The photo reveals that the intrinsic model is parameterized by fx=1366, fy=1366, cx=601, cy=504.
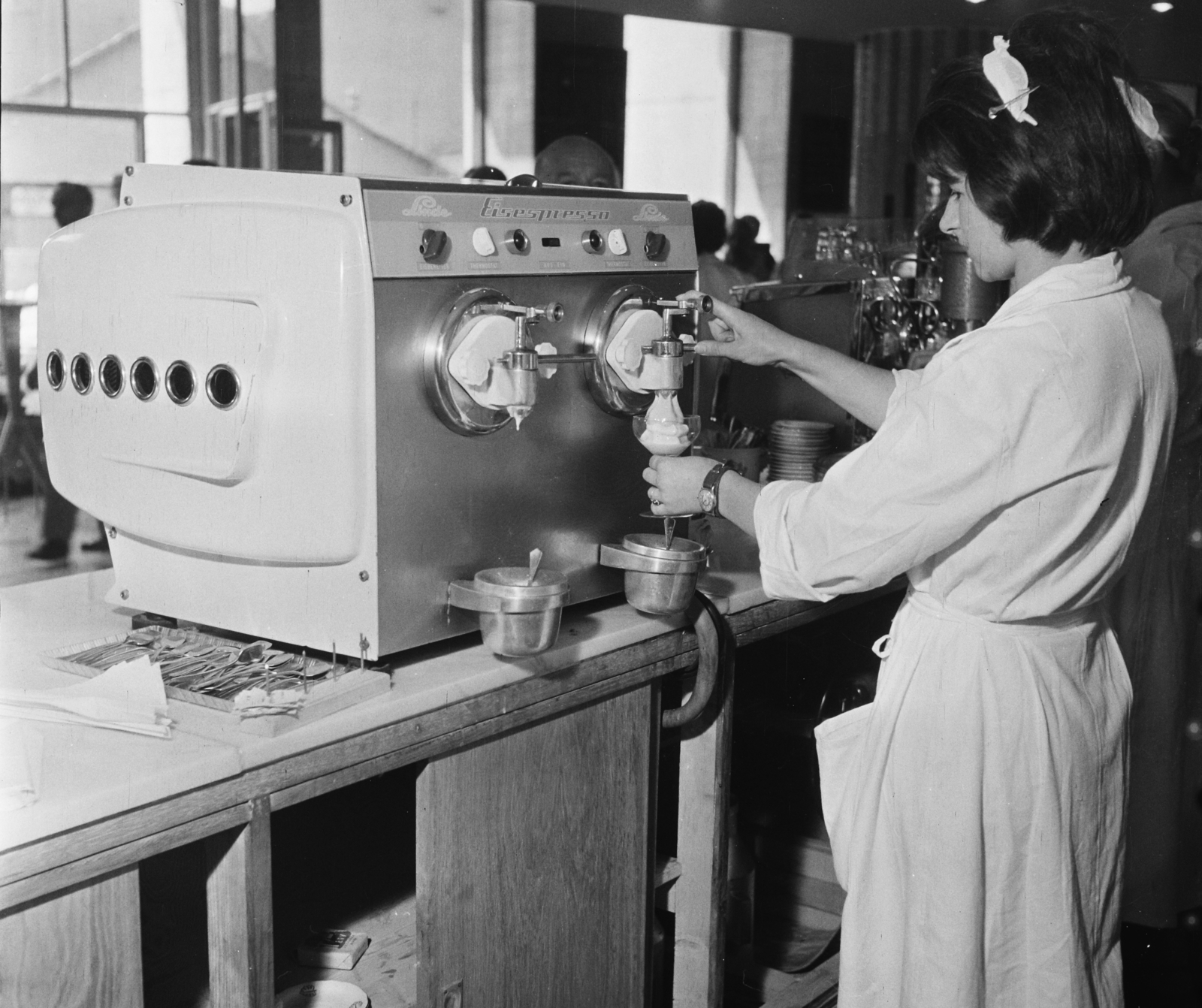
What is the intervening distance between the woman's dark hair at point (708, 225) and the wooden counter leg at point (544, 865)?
299cm

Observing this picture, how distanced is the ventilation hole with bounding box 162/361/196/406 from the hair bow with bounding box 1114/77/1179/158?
102cm

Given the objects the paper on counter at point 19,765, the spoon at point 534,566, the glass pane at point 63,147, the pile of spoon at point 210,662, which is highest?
the glass pane at point 63,147

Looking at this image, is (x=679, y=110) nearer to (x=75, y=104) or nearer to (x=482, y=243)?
(x=75, y=104)

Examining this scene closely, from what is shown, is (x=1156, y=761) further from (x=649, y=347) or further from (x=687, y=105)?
(x=687, y=105)

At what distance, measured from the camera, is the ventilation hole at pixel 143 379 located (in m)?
1.45

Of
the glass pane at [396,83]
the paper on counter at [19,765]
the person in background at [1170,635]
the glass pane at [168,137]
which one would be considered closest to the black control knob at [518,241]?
the paper on counter at [19,765]

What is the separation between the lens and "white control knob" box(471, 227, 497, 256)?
1.44 metres

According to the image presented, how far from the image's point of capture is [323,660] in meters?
1.44

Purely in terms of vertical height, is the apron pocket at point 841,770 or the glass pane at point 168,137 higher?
the glass pane at point 168,137

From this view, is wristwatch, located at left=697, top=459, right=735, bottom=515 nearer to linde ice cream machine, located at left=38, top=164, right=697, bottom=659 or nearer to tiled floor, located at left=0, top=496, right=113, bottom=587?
linde ice cream machine, located at left=38, top=164, right=697, bottom=659

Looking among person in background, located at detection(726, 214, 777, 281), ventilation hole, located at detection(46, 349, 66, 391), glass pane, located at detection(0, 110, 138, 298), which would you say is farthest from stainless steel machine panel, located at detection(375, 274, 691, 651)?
glass pane, located at detection(0, 110, 138, 298)

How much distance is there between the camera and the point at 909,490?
1369 mm

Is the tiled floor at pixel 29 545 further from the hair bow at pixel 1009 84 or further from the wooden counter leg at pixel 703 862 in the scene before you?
the hair bow at pixel 1009 84

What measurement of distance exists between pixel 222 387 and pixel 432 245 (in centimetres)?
26
